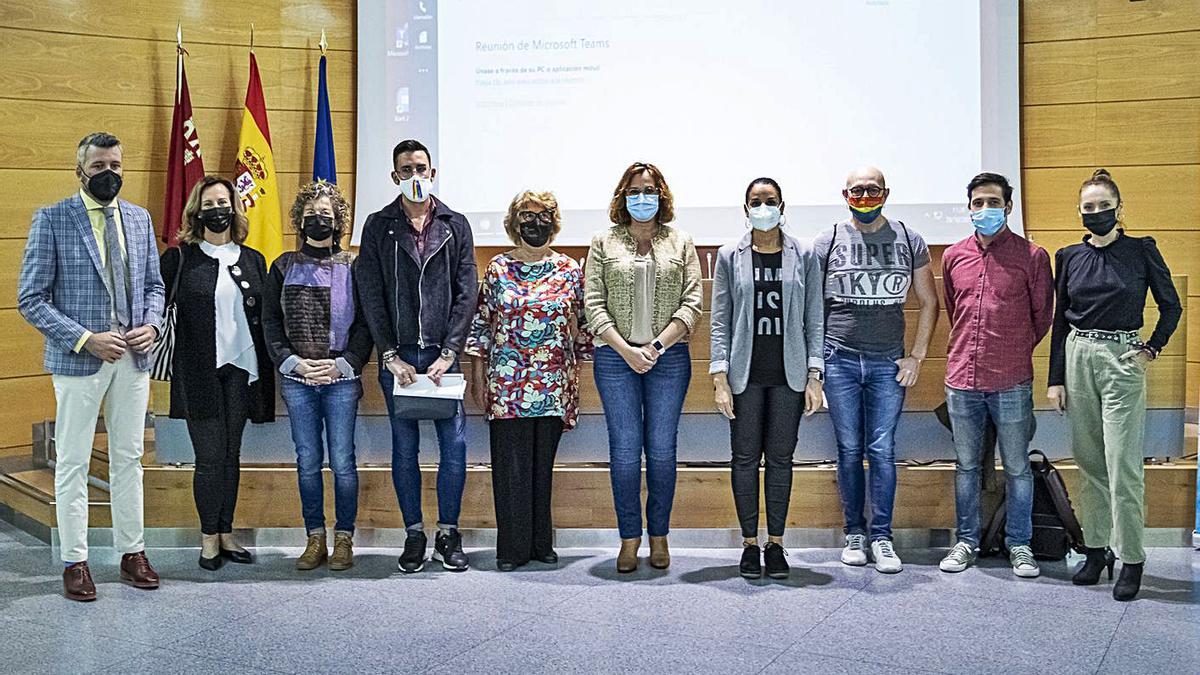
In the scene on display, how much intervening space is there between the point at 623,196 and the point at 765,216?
1.71ft

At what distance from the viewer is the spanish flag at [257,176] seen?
548cm

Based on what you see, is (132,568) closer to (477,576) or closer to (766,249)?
(477,576)

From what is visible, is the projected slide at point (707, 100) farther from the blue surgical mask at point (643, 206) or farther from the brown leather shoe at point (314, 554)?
the brown leather shoe at point (314, 554)

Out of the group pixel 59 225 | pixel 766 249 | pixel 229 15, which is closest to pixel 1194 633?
pixel 766 249

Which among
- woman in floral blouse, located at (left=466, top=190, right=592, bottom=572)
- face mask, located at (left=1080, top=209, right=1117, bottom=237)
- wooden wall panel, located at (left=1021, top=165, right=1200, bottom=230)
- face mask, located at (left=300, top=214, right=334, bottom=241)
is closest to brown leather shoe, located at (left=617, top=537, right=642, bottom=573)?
woman in floral blouse, located at (left=466, top=190, right=592, bottom=572)

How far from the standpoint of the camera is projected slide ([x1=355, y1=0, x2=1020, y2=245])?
16.8ft

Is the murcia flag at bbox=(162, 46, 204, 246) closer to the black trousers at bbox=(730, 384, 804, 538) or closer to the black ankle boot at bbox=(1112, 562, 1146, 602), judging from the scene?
the black trousers at bbox=(730, 384, 804, 538)

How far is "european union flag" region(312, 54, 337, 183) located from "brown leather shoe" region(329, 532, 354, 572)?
212 centimetres

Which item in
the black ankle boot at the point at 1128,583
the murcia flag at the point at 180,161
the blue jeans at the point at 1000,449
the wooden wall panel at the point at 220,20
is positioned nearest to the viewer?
the black ankle boot at the point at 1128,583

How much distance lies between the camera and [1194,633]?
10.2ft

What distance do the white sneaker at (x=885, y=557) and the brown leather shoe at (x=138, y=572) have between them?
8.33ft

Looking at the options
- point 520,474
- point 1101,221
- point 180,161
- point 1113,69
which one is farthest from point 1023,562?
point 180,161

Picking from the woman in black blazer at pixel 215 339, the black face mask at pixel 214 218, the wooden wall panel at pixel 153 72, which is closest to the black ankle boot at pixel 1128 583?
the woman in black blazer at pixel 215 339

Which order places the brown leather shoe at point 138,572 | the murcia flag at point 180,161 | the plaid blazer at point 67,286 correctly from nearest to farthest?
the plaid blazer at point 67,286, the brown leather shoe at point 138,572, the murcia flag at point 180,161
